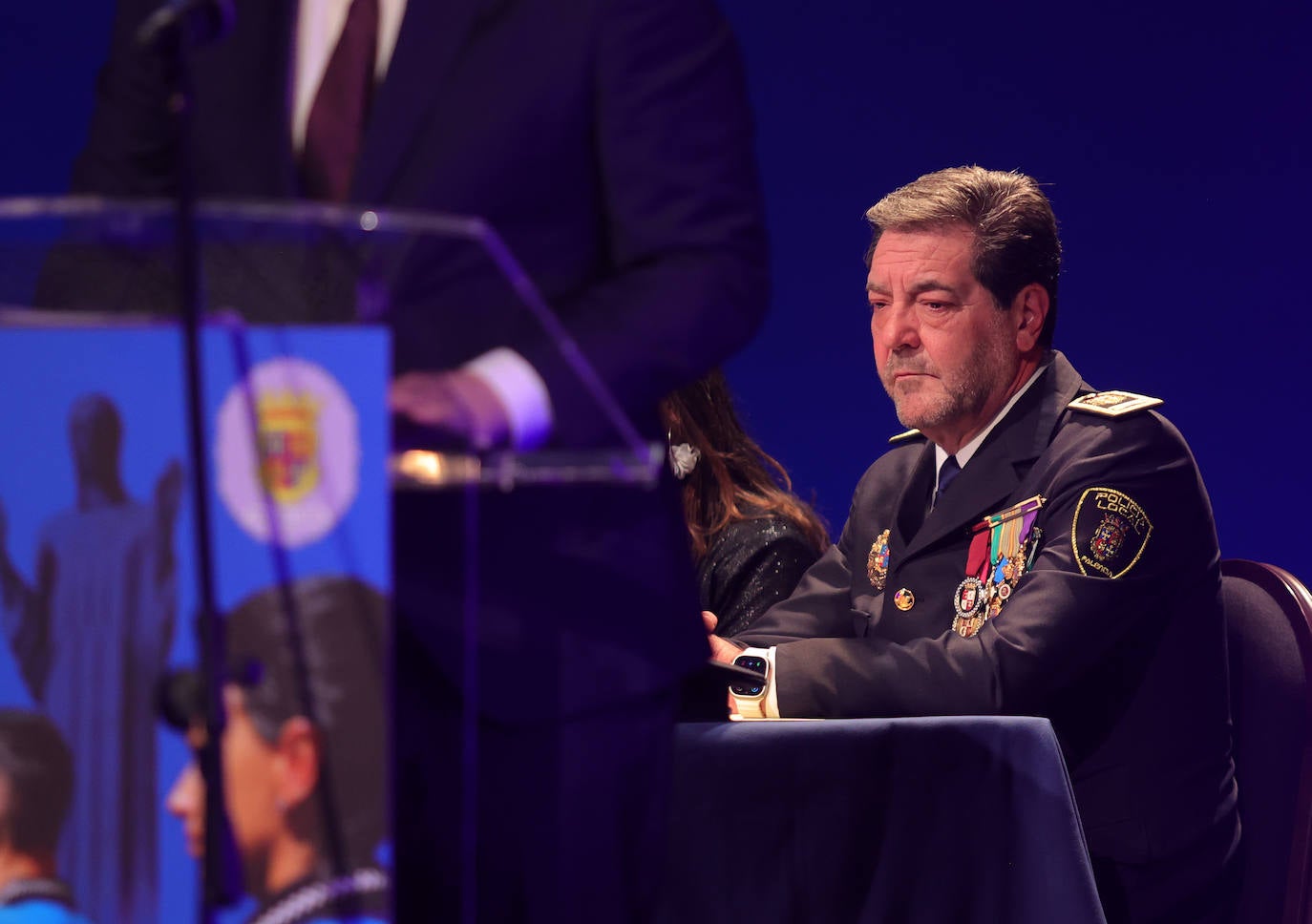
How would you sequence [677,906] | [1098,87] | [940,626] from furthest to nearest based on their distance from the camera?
[1098,87] < [940,626] < [677,906]

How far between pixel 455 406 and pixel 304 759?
17cm

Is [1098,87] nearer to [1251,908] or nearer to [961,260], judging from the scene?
[961,260]

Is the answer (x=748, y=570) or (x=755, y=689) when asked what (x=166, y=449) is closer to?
(x=755, y=689)

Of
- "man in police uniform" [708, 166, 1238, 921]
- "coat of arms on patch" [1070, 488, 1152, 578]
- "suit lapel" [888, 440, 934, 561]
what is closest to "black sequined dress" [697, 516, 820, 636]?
"man in police uniform" [708, 166, 1238, 921]

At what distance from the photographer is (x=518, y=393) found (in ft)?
2.32

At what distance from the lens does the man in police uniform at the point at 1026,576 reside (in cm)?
185

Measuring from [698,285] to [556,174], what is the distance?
11 centimetres

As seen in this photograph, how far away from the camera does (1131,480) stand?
2.00 m

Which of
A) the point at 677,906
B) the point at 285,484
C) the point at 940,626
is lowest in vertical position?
the point at 677,906

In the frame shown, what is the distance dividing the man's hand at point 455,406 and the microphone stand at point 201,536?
0.09 metres

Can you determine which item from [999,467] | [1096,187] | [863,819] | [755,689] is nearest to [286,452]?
[863,819]

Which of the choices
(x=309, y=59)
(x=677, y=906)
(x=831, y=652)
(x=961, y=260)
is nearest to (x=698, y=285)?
(x=309, y=59)

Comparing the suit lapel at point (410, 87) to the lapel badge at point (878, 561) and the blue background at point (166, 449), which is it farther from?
the lapel badge at point (878, 561)

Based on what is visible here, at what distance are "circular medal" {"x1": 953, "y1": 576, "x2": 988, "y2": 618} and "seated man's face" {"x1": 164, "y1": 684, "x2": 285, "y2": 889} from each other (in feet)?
5.15
